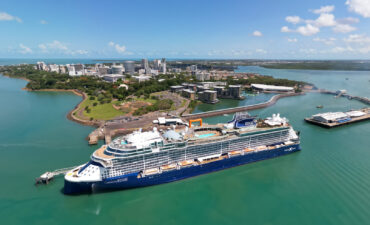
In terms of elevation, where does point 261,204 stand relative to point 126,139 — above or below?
below

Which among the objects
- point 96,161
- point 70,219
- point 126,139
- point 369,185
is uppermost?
point 126,139

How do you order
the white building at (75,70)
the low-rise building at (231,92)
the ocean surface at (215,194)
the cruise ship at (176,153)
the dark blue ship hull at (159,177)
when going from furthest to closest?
the white building at (75,70) → the low-rise building at (231,92) → the cruise ship at (176,153) → the dark blue ship hull at (159,177) → the ocean surface at (215,194)

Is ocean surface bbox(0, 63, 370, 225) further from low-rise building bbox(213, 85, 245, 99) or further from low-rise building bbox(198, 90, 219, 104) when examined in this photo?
low-rise building bbox(213, 85, 245, 99)

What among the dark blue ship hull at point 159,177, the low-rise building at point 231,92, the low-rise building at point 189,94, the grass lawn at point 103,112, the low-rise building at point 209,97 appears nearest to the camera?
the dark blue ship hull at point 159,177

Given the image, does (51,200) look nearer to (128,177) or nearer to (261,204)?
(128,177)

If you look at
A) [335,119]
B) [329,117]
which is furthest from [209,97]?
[335,119]

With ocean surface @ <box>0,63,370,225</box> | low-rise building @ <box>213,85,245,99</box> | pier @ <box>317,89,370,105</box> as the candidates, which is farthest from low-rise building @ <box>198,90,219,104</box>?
pier @ <box>317,89,370,105</box>

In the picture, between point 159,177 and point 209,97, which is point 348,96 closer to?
point 209,97

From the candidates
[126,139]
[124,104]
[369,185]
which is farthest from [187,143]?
[124,104]

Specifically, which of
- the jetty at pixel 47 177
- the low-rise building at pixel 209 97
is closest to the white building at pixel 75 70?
the low-rise building at pixel 209 97

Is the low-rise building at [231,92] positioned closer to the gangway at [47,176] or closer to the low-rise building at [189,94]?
the low-rise building at [189,94]
